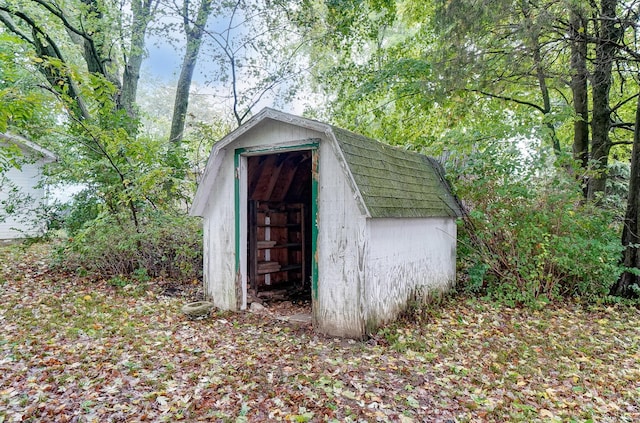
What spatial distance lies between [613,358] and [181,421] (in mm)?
4377

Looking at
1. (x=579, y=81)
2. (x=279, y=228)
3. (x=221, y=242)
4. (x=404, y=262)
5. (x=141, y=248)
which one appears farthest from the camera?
(x=579, y=81)

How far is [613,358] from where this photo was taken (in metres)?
4.03

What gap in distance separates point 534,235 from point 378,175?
2816 mm

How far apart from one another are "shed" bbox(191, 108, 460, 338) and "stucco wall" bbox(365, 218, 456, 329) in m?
0.01

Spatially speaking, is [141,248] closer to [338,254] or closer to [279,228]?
[279,228]

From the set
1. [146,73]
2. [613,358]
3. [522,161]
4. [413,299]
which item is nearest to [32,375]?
[413,299]

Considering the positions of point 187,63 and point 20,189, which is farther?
point 187,63

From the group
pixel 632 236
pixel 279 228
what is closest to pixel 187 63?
pixel 279 228

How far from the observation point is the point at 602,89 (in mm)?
7305

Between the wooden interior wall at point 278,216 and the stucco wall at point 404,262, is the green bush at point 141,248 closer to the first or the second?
the wooden interior wall at point 278,216

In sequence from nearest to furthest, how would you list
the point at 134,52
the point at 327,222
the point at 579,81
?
the point at 327,222 → the point at 579,81 → the point at 134,52

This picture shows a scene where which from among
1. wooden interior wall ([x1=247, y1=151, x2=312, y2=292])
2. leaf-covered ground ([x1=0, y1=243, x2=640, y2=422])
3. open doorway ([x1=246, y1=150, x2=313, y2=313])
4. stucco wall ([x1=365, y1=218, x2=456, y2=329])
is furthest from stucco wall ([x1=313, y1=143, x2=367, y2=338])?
wooden interior wall ([x1=247, y1=151, x2=312, y2=292])

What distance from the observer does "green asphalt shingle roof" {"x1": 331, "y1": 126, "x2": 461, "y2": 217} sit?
15.0 ft

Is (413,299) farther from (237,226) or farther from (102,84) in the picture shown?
(102,84)
